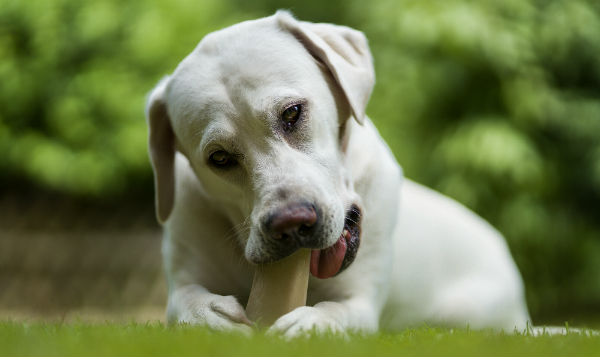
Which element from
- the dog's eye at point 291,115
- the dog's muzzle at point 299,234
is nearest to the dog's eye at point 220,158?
the dog's eye at point 291,115

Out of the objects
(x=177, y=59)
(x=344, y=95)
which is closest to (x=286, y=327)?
(x=344, y=95)

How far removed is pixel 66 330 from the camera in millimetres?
2193

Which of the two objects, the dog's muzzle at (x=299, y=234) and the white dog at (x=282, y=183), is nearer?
the dog's muzzle at (x=299, y=234)

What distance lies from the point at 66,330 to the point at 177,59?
456 cm

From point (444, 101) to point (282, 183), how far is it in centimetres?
476

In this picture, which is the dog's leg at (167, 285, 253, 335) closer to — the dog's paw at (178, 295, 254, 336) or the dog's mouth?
the dog's paw at (178, 295, 254, 336)

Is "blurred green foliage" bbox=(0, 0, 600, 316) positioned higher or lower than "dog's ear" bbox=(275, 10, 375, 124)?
lower

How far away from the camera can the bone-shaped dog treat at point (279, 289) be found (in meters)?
2.31

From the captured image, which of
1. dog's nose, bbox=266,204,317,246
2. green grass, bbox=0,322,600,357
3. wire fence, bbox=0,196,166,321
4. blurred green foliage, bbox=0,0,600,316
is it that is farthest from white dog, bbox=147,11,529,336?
wire fence, bbox=0,196,166,321

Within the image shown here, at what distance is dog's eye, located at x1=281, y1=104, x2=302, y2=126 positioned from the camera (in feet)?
8.12

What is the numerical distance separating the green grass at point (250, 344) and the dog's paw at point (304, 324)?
0.30 ft

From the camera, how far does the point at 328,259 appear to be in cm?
247

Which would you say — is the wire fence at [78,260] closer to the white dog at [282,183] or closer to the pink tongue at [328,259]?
the white dog at [282,183]

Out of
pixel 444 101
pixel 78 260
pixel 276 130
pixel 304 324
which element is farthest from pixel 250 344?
pixel 444 101
